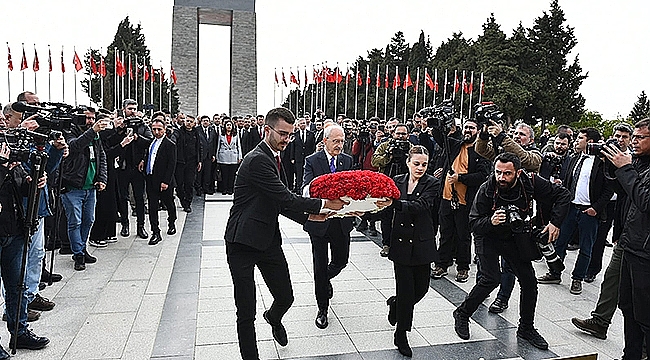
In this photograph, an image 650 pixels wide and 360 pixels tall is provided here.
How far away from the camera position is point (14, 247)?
378cm

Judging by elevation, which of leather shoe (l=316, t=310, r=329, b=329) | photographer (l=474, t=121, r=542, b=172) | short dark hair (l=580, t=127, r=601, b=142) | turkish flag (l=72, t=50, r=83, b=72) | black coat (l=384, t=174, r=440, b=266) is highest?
turkish flag (l=72, t=50, r=83, b=72)

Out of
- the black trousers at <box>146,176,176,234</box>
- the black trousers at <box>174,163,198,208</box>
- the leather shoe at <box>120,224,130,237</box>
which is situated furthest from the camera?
the black trousers at <box>174,163,198,208</box>

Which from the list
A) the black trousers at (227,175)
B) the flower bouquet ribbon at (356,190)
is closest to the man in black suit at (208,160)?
→ the black trousers at (227,175)

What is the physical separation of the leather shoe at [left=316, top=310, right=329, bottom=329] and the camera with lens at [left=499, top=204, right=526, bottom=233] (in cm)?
187

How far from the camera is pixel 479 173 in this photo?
5625mm

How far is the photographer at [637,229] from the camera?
322 cm

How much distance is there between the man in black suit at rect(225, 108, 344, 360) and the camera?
3334 mm

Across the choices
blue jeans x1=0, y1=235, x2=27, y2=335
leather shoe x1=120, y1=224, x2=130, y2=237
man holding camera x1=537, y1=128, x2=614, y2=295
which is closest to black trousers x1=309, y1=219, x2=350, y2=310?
blue jeans x1=0, y1=235, x2=27, y2=335

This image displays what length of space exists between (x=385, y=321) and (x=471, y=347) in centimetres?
86

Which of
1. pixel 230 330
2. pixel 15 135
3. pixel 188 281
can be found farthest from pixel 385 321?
pixel 15 135

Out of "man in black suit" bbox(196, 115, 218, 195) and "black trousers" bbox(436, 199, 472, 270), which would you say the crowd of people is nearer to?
"black trousers" bbox(436, 199, 472, 270)

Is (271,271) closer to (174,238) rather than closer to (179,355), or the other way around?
(179,355)

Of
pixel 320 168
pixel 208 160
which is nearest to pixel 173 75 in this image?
pixel 208 160

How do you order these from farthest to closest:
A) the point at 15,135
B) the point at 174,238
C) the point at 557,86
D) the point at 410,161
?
the point at 557,86
the point at 174,238
the point at 410,161
the point at 15,135
